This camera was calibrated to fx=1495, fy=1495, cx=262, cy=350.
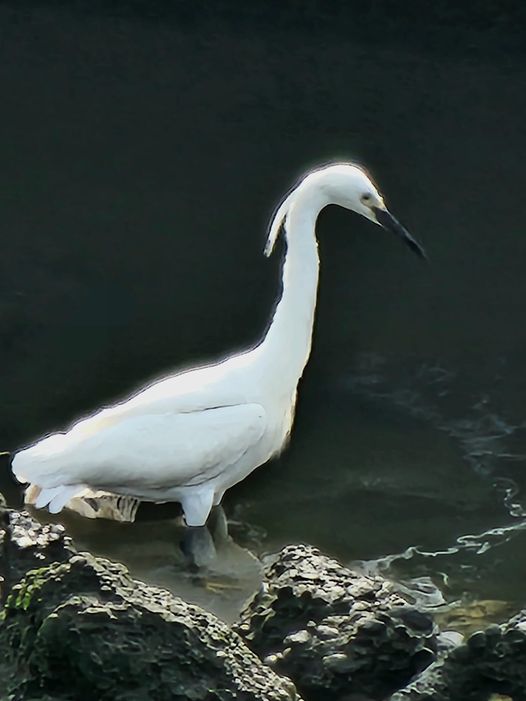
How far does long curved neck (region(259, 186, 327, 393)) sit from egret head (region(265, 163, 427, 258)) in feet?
0.05

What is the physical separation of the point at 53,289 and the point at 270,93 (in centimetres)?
367

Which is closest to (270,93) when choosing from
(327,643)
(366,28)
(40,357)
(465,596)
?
(366,28)

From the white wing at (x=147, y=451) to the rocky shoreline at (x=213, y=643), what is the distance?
4.44 ft

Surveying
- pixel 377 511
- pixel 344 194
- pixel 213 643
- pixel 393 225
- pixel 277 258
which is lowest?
pixel 377 511

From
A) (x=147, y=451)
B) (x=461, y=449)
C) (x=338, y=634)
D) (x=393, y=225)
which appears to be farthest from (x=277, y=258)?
(x=338, y=634)

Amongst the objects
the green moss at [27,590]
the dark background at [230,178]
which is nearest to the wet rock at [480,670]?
the green moss at [27,590]

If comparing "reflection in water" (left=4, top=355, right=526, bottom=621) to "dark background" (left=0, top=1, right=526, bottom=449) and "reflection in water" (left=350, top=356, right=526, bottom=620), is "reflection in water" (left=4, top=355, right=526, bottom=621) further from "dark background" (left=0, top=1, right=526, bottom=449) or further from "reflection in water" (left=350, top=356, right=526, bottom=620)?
"dark background" (left=0, top=1, right=526, bottom=449)

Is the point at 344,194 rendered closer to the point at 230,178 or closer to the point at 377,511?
the point at 377,511

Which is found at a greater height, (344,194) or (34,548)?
(344,194)

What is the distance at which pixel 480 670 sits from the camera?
154 inches

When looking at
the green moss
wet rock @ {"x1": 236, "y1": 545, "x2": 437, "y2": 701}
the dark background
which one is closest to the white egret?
the dark background

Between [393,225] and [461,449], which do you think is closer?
[393,225]

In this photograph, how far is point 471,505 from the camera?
21.9 ft

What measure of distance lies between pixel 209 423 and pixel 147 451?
272 millimetres
